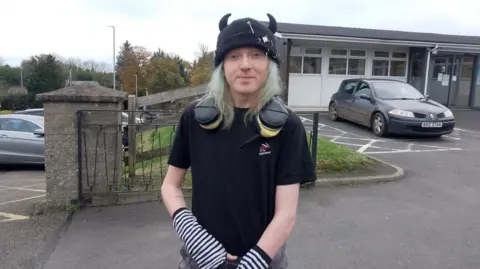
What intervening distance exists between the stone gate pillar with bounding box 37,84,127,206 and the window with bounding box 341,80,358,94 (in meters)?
8.32

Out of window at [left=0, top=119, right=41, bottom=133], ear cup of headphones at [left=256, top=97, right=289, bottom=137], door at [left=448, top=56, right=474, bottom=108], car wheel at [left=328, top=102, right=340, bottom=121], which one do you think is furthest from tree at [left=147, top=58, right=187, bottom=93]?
ear cup of headphones at [left=256, top=97, right=289, bottom=137]

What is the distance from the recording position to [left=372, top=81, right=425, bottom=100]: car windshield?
398 inches

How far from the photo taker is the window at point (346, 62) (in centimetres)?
1584

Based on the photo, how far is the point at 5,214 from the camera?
4465mm

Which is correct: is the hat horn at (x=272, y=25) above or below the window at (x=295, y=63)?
below

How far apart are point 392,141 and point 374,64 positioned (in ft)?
26.4

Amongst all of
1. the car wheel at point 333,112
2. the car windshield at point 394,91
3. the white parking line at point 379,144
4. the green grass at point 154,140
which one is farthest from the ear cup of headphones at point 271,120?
the car wheel at point 333,112

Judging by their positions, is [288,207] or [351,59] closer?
[288,207]

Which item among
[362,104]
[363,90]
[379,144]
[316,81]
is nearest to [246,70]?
[379,144]

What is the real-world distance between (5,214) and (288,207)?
166 inches

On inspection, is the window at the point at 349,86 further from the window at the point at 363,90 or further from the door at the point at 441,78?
the door at the point at 441,78

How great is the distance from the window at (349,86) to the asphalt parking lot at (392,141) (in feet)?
3.54

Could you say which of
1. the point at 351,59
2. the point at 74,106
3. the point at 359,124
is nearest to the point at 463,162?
the point at 359,124

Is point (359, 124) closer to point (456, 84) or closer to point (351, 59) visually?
point (351, 59)
